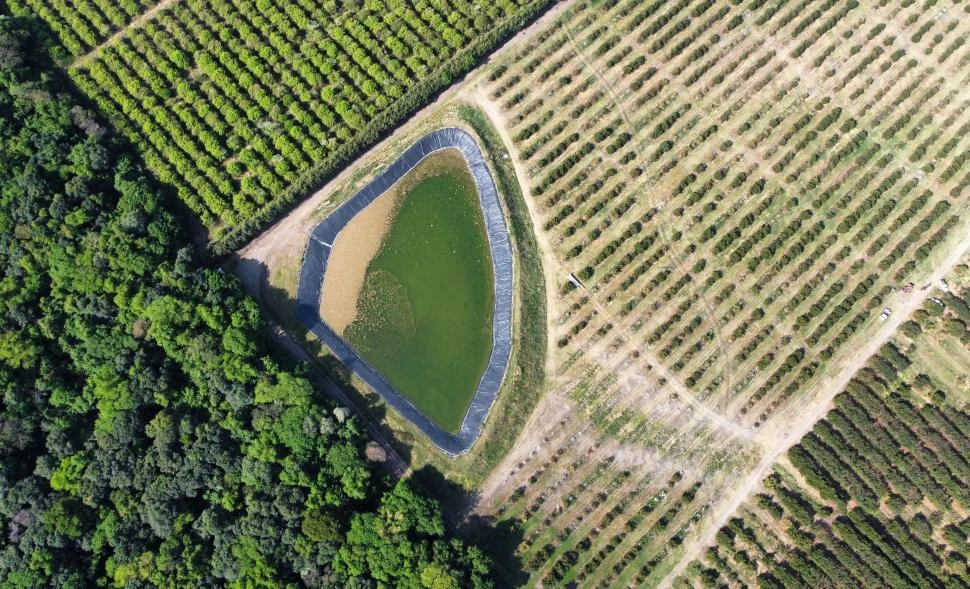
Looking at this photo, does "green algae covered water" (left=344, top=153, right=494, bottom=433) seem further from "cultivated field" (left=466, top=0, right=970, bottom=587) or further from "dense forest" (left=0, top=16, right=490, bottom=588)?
"dense forest" (left=0, top=16, right=490, bottom=588)

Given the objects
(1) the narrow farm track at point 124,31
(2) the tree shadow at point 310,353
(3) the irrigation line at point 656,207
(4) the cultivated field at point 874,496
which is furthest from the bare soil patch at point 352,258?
A: (4) the cultivated field at point 874,496

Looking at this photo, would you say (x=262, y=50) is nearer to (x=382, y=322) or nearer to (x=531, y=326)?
(x=382, y=322)

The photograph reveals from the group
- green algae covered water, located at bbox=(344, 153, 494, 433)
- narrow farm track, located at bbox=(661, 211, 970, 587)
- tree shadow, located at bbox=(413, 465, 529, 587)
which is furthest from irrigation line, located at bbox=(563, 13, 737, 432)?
tree shadow, located at bbox=(413, 465, 529, 587)

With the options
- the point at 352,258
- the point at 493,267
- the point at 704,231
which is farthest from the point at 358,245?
the point at 704,231

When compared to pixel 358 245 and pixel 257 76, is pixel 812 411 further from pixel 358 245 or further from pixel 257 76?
pixel 257 76

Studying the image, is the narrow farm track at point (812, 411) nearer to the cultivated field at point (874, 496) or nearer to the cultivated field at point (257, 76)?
the cultivated field at point (874, 496)

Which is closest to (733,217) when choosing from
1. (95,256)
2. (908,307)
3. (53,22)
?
(908,307)
